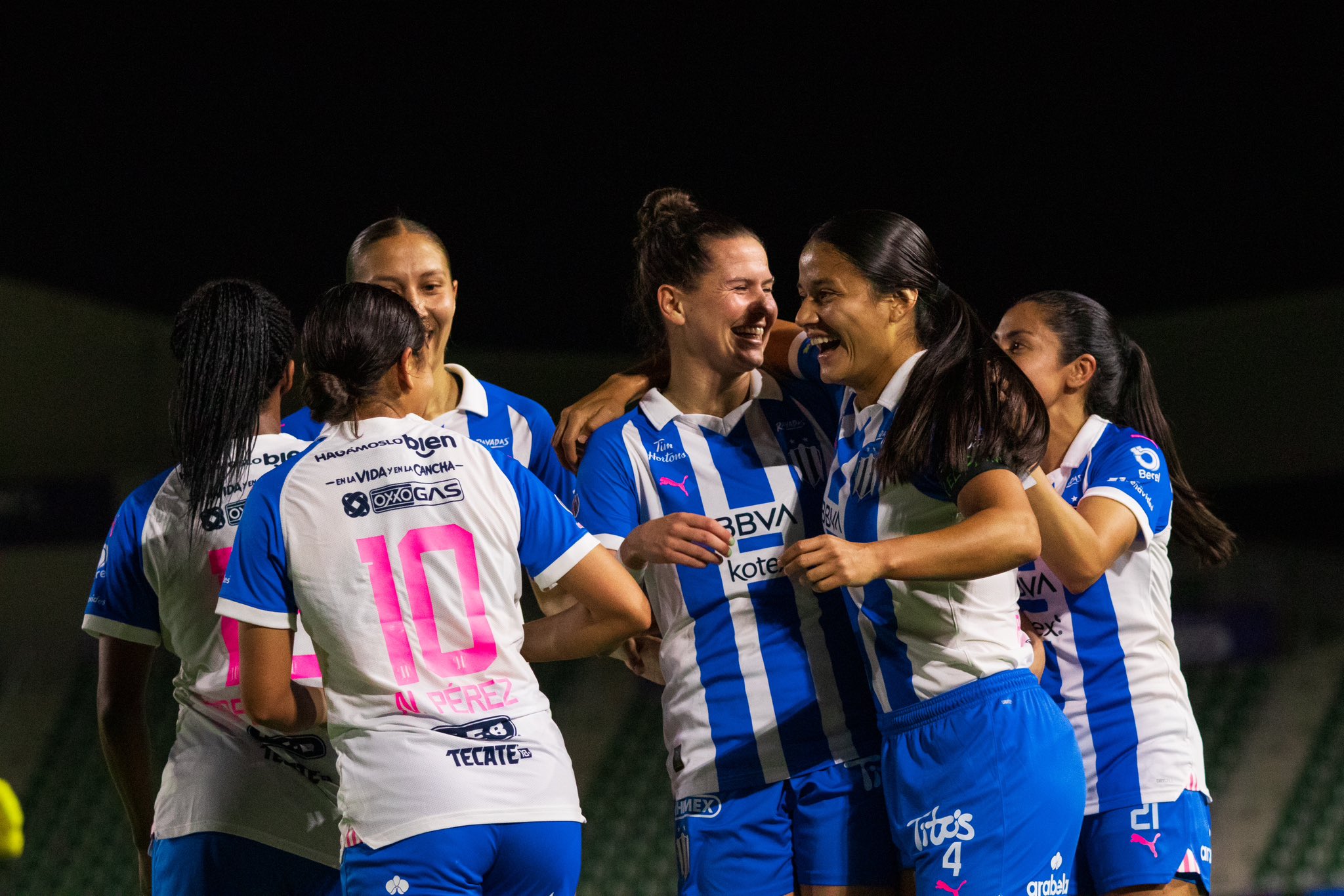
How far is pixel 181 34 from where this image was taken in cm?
912

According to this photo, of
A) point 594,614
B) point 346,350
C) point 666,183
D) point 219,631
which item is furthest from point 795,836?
point 666,183

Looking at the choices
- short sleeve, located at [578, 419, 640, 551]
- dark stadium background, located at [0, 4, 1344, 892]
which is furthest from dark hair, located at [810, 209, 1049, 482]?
dark stadium background, located at [0, 4, 1344, 892]

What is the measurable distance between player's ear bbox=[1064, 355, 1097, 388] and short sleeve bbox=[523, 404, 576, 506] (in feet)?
3.62

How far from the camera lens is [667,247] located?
2.78 m

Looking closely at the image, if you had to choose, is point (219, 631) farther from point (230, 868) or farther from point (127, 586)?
point (230, 868)

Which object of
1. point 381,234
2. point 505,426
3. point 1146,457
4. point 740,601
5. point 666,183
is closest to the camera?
point 740,601

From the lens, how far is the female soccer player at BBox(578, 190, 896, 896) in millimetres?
2307

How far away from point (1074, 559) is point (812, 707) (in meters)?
0.55

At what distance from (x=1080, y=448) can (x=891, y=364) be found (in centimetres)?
58

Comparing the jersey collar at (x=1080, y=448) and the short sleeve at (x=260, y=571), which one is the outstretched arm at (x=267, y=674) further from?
the jersey collar at (x=1080, y=448)

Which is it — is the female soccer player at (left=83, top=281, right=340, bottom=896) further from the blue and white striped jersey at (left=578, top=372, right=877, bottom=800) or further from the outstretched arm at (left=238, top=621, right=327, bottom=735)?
the blue and white striped jersey at (left=578, top=372, right=877, bottom=800)

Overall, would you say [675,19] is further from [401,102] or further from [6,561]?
[6,561]

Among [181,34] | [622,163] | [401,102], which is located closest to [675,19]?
[622,163]

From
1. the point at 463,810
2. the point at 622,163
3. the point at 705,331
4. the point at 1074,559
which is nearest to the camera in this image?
the point at 463,810
